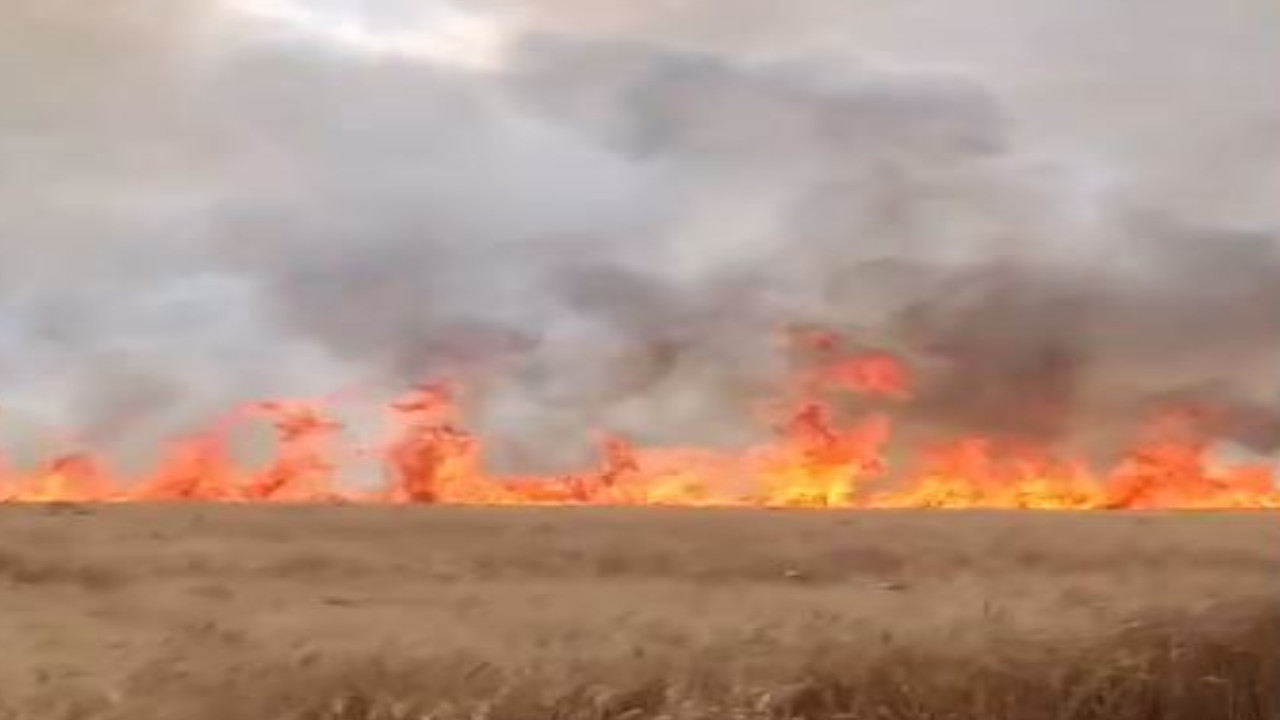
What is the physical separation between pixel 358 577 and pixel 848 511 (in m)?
1.29

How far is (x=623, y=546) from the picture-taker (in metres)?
4.23

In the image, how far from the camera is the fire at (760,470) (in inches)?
172

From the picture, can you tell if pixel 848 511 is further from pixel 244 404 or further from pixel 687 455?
pixel 244 404

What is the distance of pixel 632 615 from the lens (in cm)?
382

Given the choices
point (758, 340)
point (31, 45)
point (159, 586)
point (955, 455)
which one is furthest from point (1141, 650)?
point (31, 45)

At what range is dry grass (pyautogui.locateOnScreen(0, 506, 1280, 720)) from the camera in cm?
344

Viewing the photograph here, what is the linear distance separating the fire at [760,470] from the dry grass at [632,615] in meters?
0.19

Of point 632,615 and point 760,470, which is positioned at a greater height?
point 760,470

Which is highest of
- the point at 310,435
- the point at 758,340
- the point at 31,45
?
the point at 31,45

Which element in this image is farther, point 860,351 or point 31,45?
point 860,351

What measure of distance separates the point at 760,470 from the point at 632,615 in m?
0.90

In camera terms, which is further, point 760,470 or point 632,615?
point 760,470

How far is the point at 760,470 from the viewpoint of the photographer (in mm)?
4625

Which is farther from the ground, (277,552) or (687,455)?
(687,455)
